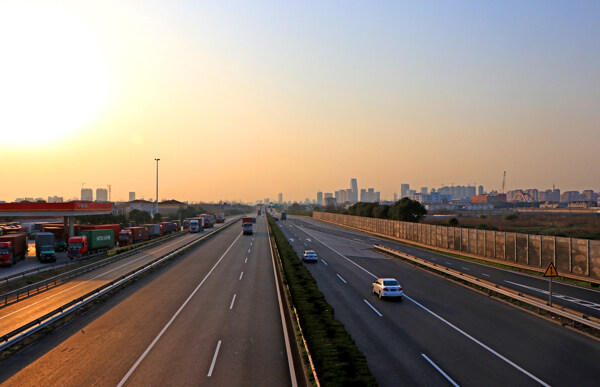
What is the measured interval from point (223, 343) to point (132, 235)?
184ft

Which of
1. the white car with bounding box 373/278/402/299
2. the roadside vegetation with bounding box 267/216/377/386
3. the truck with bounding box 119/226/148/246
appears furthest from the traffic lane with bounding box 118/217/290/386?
the truck with bounding box 119/226/148/246

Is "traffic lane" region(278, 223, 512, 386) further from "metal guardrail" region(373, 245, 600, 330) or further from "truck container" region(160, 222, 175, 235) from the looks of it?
"truck container" region(160, 222, 175, 235)

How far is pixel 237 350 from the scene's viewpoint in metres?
16.8

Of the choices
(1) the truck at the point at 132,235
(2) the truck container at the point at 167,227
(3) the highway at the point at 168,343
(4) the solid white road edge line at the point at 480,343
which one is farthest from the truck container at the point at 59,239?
(4) the solid white road edge line at the point at 480,343

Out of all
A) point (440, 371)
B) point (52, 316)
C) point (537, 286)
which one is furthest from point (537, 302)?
point (52, 316)

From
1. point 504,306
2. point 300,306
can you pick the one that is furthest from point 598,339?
point 300,306

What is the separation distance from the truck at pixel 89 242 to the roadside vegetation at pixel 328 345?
126 feet

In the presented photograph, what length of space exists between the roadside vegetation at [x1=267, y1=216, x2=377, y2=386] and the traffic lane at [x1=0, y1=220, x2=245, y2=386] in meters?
7.64

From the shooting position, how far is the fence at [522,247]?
32688mm

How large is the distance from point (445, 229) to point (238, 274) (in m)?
33.9

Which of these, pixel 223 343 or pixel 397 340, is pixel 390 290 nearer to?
pixel 397 340

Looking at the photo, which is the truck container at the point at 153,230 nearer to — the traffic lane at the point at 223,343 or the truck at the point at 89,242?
the truck at the point at 89,242

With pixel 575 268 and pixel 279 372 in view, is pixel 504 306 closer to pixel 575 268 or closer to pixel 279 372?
pixel 575 268

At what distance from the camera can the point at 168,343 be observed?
58.3ft
